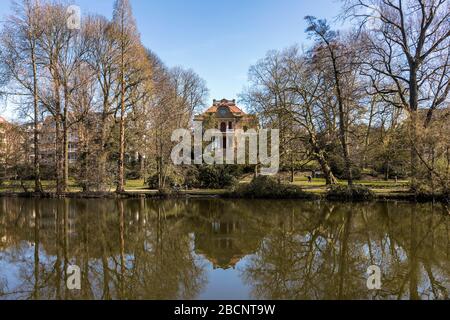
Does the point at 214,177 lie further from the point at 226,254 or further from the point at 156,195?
the point at 226,254

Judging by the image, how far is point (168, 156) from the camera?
1969 cm

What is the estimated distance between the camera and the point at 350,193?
16.0m

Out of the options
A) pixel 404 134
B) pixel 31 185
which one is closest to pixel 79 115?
pixel 31 185

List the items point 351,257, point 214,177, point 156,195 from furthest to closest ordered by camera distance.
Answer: point 214,177 < point 156,195 < point 351,257

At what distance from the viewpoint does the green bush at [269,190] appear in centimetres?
1705

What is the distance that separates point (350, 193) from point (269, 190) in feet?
13.9

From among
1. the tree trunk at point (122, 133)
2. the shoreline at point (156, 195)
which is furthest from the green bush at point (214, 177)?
the tree trunk at point (122, 133)

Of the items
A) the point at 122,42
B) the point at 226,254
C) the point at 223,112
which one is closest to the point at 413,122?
the point at 226,254

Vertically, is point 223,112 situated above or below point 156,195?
above

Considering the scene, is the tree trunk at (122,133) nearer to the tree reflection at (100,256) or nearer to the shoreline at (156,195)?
the shoreline at (156,195)

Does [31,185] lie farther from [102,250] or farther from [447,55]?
[447,55]

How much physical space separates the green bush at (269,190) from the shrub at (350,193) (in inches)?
42.2

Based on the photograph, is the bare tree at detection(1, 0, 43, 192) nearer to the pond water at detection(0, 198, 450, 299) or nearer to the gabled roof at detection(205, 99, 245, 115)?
→ the pond water at detection(0, 198, 450, 299)
